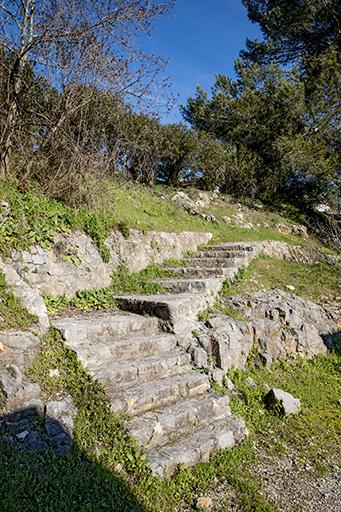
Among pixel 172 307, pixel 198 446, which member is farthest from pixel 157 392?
pixel 172 307

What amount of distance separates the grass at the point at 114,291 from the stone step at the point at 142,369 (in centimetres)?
129

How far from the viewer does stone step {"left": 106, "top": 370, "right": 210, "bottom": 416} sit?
3.40m

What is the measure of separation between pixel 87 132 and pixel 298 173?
9.77 meters

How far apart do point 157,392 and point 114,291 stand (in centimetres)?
233

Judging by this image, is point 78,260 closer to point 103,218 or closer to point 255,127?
point 103,218

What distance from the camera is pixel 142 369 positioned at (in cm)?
388

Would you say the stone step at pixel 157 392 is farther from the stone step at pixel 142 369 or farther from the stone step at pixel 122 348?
the stone step at pixel 122 348

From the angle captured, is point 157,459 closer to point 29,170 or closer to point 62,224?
point 62,224

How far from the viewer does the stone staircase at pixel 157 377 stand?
3332 millimetres

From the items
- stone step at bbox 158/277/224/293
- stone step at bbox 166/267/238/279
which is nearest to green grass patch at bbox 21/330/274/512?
stone step at bbox 158/277/224/293

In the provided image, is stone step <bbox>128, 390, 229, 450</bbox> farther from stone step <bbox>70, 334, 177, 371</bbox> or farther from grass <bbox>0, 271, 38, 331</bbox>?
grass <bbox>0, 271, 38, 331</bbox>

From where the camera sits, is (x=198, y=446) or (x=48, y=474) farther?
(x=198, y=446)

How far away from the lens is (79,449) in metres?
2.88

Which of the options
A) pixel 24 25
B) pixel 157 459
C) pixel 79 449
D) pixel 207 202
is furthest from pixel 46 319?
pixel 207 202
